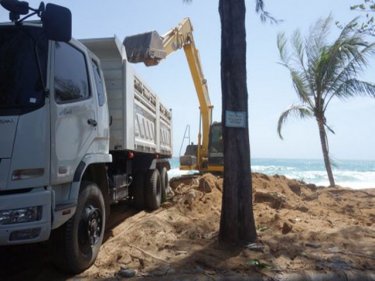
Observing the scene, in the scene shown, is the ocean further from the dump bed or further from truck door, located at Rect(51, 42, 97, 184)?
truck door, located at Rect(51, 42, 97, 184)

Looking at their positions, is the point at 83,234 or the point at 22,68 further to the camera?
the point at 83,234

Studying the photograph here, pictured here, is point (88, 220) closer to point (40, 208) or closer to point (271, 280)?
point (40, 208)

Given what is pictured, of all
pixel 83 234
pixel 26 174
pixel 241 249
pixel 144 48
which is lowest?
pixel 241 249

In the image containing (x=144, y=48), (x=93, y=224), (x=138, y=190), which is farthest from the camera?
(x=144, y=48)

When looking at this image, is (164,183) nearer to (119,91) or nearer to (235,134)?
(119,91)

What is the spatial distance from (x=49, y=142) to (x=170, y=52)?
9.90 meters

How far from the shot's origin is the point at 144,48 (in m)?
10.6

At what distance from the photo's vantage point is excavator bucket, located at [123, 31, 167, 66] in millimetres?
10500

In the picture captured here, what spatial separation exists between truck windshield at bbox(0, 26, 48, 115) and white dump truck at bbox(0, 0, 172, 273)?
1 cm

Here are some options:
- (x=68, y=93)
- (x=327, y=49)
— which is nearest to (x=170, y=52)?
(x=327, y=49)

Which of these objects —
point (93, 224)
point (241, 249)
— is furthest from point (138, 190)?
point (93, 224)

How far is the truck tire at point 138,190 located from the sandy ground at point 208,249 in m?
0.25

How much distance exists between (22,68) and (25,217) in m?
1.57

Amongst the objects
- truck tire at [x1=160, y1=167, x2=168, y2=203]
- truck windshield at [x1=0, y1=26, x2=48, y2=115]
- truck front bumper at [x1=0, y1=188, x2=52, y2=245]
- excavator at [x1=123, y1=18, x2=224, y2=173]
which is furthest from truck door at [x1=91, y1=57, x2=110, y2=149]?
excavator at [x1=123, y1=18, x2=224, y2=173]
